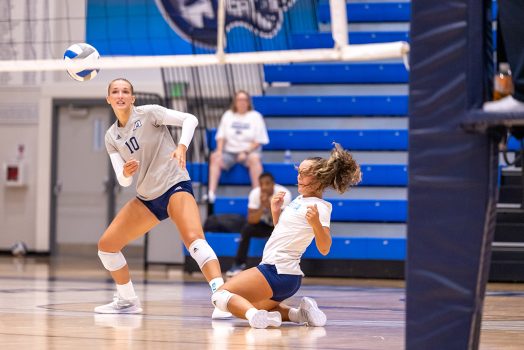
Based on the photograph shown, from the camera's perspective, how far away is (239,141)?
1194 centimetres

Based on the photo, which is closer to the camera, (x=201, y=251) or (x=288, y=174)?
(x=201, y=251)

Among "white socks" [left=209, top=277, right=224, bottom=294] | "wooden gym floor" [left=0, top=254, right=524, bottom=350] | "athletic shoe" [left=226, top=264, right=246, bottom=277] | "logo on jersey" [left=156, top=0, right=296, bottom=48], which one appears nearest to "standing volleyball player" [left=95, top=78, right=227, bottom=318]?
"white socks" [left=209, top=277, right=224, bottom=294]

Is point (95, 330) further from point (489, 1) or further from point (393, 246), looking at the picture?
point (393, 246)

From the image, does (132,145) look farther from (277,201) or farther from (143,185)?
(277,201)

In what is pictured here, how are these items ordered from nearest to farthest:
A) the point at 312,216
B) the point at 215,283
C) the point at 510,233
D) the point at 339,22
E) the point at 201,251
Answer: the point at 312,216
the point at 339,22
the point at 215,283
the point at 201,251
the point at 510,233

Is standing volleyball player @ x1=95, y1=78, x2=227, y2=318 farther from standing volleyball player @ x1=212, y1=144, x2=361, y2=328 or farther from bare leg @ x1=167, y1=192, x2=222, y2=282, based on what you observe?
standing volleyball player @ x1=212, y1=144, x2=361, y2=328

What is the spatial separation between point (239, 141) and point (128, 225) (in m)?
5.86

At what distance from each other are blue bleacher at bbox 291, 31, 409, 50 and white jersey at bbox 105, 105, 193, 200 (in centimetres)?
722

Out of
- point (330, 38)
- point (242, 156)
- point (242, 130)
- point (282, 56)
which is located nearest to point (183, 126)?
point (282, 56)

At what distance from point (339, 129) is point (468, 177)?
9.34 metres

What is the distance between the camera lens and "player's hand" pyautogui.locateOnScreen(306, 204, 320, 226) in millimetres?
5109

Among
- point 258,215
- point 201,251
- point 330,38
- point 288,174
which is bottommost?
point 201,251

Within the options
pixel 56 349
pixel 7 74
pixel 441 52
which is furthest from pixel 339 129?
pixel 441 52

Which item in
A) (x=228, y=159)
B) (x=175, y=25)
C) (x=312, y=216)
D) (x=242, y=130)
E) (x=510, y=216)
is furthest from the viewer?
(x=175, y=25)
